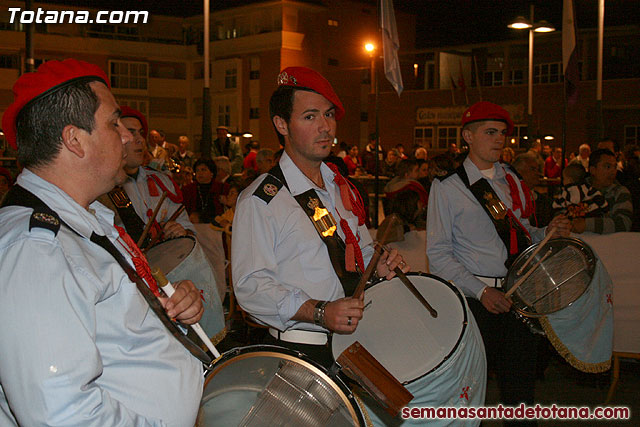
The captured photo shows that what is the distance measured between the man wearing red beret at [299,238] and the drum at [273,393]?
38 cm

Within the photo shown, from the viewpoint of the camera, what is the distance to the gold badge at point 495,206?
467cm

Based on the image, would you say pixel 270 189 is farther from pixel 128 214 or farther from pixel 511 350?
pixel 128 214

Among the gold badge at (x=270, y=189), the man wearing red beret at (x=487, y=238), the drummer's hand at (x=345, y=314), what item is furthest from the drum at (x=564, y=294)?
the gold badge at (x=270, y=189)

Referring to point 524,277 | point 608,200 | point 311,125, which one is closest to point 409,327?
point 311,125

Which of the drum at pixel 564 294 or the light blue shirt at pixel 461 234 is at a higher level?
the light blue shirt at pixel 461 234

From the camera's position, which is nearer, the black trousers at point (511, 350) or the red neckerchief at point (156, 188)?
the black trousers at point (511, 350)

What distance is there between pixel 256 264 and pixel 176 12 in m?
46.9

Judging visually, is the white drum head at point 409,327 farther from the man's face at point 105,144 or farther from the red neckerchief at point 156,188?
the red neckerchief at point 156,188

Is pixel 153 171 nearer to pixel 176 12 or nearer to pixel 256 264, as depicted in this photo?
pixel 256 264

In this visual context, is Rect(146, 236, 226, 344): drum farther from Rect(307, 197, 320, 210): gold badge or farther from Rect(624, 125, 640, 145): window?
Rect(624, 125, 640, 145): window

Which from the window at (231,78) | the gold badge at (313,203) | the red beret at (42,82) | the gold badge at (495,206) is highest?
the window at (231,78)

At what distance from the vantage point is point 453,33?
1651 inches

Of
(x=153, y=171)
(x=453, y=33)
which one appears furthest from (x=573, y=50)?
(x=453, y=33)

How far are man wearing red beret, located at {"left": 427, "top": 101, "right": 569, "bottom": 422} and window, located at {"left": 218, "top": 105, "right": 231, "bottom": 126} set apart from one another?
40502mm
